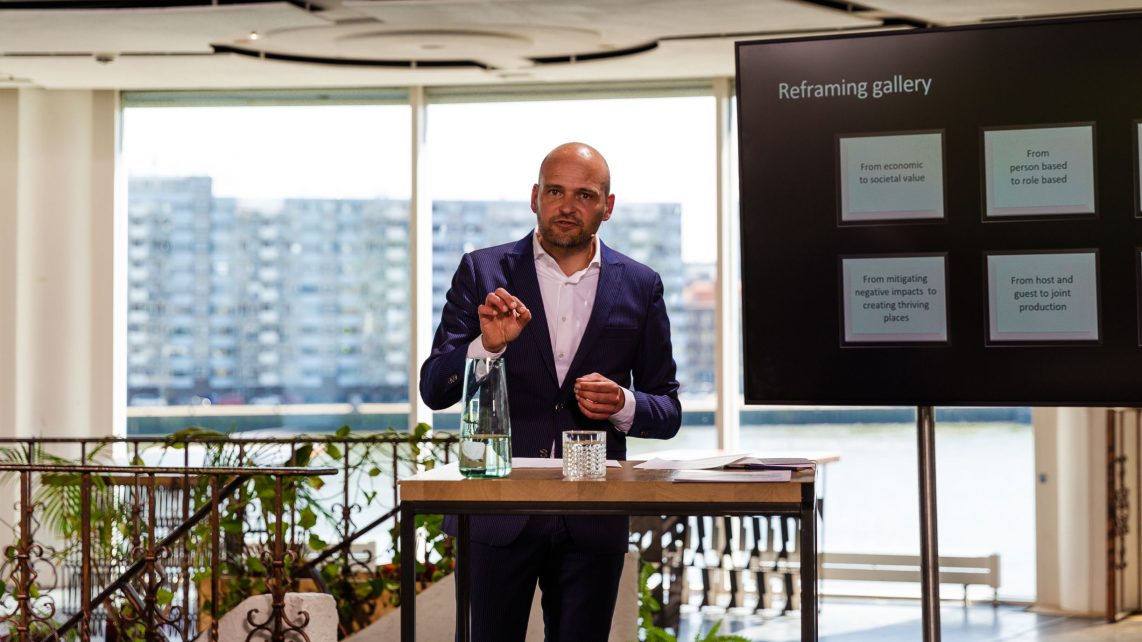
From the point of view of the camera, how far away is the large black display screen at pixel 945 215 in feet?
9.04

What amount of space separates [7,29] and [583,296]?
15.7 feet

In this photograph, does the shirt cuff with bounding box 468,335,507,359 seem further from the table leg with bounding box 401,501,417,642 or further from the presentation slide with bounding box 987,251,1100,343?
the presentation slide with bounding box 987,251,1100,343

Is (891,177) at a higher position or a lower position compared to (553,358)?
higher

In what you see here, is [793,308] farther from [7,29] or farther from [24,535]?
[7,29]

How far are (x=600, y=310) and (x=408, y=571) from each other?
0.77 metres

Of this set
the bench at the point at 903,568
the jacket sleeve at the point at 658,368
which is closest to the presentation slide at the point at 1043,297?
the jacket sleeve at the point at 658,368

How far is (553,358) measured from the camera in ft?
9.83

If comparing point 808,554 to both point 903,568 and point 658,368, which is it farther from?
point 903,568

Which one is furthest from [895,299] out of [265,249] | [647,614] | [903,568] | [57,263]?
[57,263]

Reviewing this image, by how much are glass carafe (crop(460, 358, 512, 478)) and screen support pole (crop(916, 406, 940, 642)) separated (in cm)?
95

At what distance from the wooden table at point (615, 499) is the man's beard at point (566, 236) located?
0.60 meters

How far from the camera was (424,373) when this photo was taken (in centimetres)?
305

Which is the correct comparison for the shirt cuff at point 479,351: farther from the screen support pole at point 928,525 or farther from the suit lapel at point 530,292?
the screen support pole at point 928,525

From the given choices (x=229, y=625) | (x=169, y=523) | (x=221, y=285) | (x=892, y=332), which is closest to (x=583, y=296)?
(x=892, y=332)
